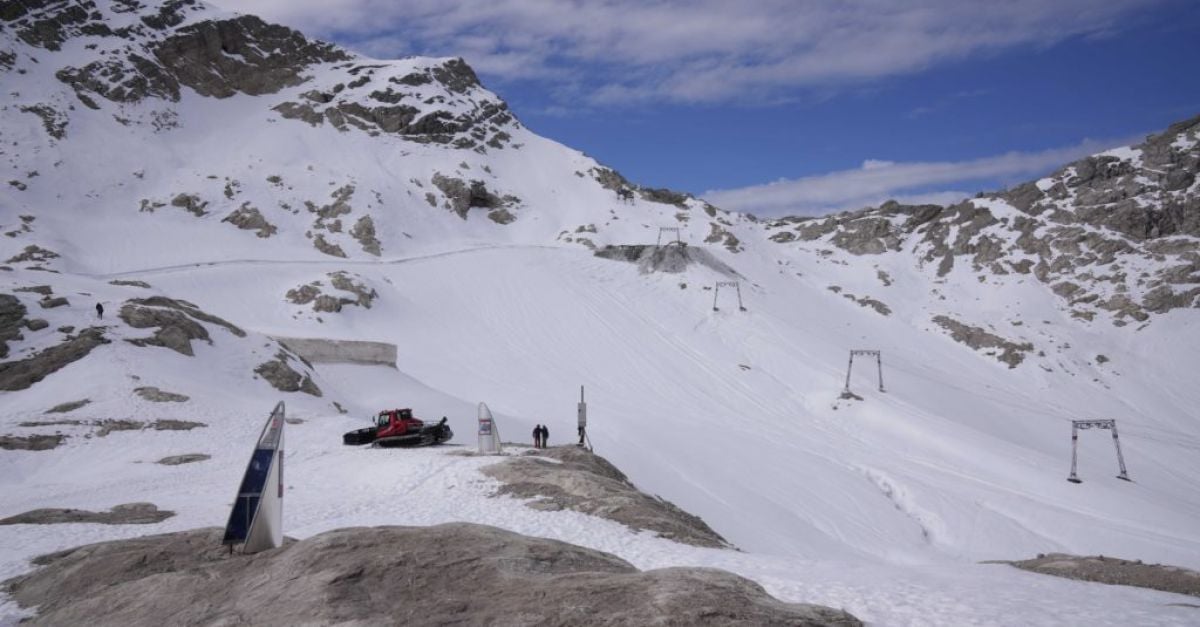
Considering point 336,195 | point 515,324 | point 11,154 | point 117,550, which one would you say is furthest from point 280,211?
point 117,550

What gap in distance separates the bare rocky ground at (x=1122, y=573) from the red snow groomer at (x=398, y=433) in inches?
698

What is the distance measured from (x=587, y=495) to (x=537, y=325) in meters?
38.2

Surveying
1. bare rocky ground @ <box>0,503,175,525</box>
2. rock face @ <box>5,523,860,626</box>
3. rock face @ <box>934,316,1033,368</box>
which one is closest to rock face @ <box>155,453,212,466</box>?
bare rocky ground @ <box>0,503,175,525</box>

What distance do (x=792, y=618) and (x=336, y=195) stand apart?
253ft

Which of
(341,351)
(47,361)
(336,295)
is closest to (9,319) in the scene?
(47,361)

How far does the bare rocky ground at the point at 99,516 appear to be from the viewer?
12050mm

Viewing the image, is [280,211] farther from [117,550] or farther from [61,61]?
[117,550]

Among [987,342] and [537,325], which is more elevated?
[537,325]

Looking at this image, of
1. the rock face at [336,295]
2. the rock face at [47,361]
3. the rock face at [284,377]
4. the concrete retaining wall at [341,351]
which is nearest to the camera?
the rock face at [47,361]

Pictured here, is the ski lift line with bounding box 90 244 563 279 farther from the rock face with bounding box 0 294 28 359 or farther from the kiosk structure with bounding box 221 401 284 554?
the kiosk structure with bounding box 221 401 284 554

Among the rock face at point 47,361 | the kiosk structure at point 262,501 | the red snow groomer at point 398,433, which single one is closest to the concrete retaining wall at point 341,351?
the rock face at point 47,361

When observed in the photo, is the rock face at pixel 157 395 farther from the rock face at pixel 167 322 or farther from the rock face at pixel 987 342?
the rock face at pixel 987 342

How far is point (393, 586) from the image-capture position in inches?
263

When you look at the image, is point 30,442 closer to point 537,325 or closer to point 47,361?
point 47,361
